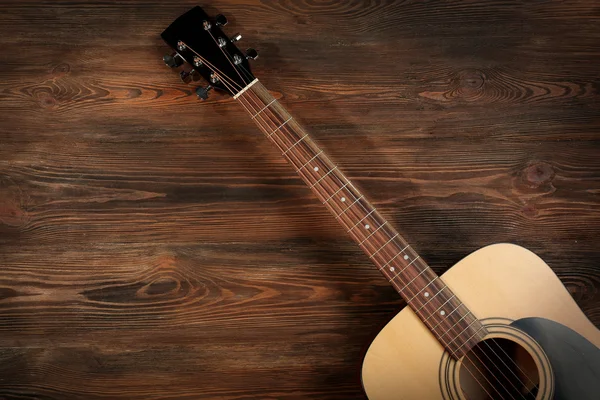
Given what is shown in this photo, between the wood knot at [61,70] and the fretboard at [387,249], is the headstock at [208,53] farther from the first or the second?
the wood knot at [61,70]

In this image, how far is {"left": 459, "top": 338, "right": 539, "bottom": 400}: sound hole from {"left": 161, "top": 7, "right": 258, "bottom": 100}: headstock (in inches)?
34.4

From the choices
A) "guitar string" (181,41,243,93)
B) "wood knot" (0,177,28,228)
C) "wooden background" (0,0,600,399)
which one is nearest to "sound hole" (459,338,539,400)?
"wooden background" (0,0,600,399)

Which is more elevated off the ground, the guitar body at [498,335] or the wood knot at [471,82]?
the wood knot at [471,82]

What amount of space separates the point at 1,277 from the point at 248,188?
74 cm

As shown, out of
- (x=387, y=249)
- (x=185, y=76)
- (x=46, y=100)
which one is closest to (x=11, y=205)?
(x=46, y=100)

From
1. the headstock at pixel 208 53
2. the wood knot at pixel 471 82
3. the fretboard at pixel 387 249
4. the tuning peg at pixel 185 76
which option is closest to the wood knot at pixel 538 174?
the wood knot at pixel 471 82

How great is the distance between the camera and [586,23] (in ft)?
4.39

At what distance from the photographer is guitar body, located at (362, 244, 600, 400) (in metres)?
1.08

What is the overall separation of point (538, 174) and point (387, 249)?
541 mm

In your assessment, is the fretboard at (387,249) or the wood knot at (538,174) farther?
the wood knot at (538,174)

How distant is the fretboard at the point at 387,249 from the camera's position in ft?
3.57

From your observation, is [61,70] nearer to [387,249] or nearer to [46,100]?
[46,100]

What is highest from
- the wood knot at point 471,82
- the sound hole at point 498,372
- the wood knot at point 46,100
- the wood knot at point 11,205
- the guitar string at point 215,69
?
the guitar string at point 215,69

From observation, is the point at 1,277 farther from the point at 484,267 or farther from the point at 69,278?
the point at 484,267
